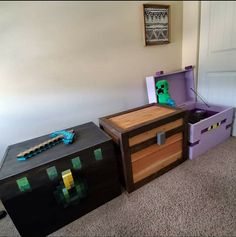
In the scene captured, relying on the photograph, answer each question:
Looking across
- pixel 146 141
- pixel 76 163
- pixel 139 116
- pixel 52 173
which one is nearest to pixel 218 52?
pixel 139 116

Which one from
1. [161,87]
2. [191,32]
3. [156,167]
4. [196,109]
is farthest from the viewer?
[196,109]

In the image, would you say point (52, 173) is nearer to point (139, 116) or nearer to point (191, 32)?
point (139, 116)

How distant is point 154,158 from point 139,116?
0.32 metres

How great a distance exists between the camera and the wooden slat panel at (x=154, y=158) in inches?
41.5

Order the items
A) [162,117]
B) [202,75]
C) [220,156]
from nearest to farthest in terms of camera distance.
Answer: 1. [162,117]
2. [220,156]
3. [202,75]

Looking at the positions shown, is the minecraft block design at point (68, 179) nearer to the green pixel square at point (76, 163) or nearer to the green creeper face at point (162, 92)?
the green pixel square at point (76, 163)

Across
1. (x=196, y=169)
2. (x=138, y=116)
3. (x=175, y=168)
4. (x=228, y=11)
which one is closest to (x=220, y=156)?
(x=196, y=169)

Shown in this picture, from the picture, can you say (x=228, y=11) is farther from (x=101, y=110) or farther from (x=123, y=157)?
(x=123, y=157)

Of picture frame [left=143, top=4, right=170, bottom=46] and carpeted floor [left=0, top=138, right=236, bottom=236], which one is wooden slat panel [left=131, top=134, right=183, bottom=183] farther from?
picture frame [left=143, top=4, right=170, bottom=46]

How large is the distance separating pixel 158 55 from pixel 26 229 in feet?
5.58

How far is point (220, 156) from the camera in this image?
4.35ft

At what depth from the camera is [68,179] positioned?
2.66 ft

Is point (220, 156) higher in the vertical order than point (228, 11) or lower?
lower

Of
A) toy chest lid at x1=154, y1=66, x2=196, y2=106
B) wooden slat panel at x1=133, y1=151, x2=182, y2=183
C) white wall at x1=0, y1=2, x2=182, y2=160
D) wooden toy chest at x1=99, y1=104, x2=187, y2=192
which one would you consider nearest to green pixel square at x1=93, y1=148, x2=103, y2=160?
wooden toy chest at x1=99, y1=104, x2=187, y2=192
